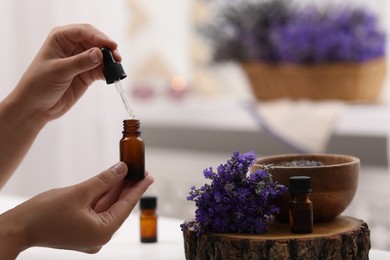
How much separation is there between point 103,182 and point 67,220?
6 centimetres

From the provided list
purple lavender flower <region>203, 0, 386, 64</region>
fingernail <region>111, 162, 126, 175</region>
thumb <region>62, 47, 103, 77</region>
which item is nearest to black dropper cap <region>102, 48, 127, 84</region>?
thumb <region>62, 47, 103, 77</region>

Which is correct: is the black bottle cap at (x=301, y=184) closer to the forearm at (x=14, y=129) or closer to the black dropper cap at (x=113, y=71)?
the black dropper cap at (x=113, y=71)

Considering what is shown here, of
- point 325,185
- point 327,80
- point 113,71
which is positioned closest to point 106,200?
point 113,71

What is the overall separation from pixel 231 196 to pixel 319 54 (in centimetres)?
153

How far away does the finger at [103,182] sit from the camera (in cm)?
92

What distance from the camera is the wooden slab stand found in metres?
0.88

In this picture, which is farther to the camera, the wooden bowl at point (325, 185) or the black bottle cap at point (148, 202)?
the black bottle cap at point (148, 202)

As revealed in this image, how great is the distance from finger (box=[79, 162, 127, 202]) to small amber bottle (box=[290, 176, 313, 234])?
216mm

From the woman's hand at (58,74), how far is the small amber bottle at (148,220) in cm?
22

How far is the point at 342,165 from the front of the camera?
96 cm

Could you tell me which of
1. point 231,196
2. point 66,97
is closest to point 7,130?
point 66,97

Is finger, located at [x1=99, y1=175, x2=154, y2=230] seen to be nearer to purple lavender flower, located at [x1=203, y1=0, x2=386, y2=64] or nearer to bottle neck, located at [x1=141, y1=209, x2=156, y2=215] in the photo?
bottle neck, located at [x1=141, y1=209, x2=156, y2=215]

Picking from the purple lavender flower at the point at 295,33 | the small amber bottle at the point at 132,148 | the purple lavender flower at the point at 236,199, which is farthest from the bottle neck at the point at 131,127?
the purple lavender flower at the point at 295,33

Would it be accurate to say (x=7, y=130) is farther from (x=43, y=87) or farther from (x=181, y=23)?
(x=181, y=23)
